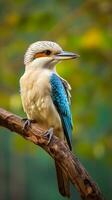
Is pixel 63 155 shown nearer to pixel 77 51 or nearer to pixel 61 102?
pixel 61 102

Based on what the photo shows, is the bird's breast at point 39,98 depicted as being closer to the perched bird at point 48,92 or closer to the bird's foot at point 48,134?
the perched bird at point 48,92

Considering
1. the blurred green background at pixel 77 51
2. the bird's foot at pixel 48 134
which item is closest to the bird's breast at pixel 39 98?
the bird's foot at pixel 48 134

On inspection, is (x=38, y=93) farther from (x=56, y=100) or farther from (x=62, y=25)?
(x=62, y=25)

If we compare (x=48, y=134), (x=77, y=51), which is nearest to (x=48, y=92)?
(x=48, y=134)

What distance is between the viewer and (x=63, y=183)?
16.0 ft

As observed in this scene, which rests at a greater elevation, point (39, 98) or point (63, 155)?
point (39, 98)

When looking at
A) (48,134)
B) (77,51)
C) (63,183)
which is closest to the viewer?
(48,134)

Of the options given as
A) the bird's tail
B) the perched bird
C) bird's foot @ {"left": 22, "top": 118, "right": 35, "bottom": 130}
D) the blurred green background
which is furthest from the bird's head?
the blurred green background

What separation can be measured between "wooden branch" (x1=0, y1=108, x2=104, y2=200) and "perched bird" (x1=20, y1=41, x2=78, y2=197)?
0.14 m

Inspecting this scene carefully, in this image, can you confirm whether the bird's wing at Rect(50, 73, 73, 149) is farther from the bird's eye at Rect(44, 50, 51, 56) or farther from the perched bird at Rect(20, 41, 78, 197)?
the bird's eye at Rect(44, 50, 51, 56)

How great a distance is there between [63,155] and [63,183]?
12.3 inches

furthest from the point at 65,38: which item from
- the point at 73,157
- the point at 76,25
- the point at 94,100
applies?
the point at 73,157

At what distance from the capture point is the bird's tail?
482cm

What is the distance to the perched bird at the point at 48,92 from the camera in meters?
4.94
